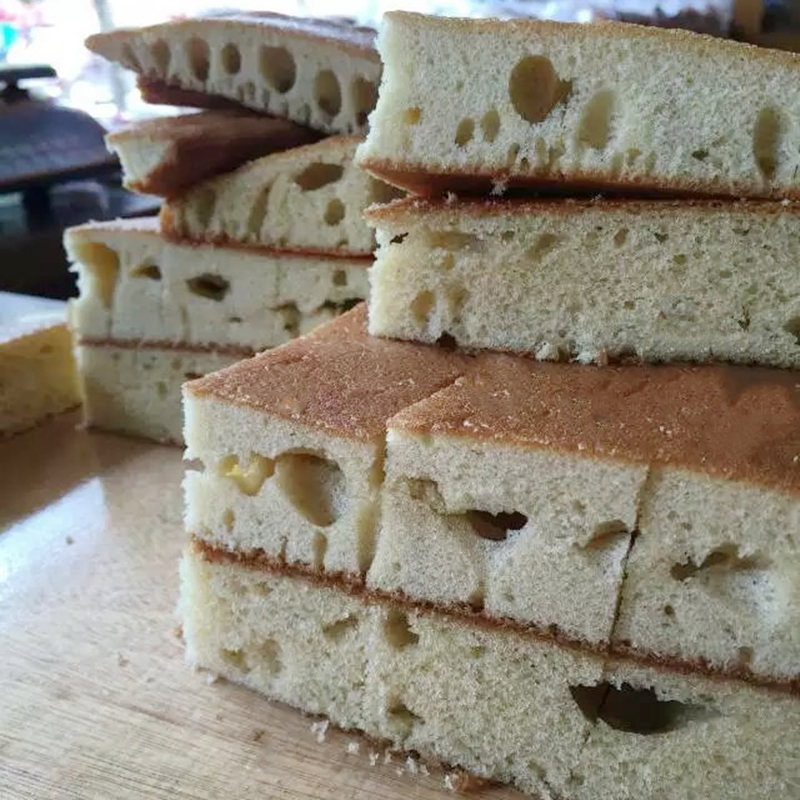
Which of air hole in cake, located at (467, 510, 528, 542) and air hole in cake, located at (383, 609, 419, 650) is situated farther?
air hole in cake, located at (383, 609, 419, 650)

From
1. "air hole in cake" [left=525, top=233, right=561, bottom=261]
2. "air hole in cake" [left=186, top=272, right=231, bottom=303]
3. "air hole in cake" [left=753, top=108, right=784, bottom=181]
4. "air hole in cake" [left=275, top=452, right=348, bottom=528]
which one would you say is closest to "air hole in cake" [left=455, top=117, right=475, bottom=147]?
"air hole in cake" [left=525, top=233, right=561, bottom=261]

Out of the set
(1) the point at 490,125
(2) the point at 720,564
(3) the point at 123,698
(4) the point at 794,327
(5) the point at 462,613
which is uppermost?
(1) the point at 490,125

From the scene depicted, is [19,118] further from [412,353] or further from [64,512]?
[412,353]

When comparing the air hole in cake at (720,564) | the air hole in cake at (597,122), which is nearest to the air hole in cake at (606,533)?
the air hole in cake at (720,564)

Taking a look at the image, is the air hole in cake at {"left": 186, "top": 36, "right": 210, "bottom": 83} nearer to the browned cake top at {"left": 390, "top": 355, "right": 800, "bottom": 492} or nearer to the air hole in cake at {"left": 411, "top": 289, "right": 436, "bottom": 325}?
the air hole in cake at {"left": 411, "top": 289, "right": 436, "bottom": 325}

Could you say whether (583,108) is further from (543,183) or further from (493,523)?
(493,523)

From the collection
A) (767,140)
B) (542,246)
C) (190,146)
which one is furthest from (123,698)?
(767,140)

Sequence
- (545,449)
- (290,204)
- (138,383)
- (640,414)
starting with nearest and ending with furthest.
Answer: (545,449), (640,414), (290,204), (138,383)
